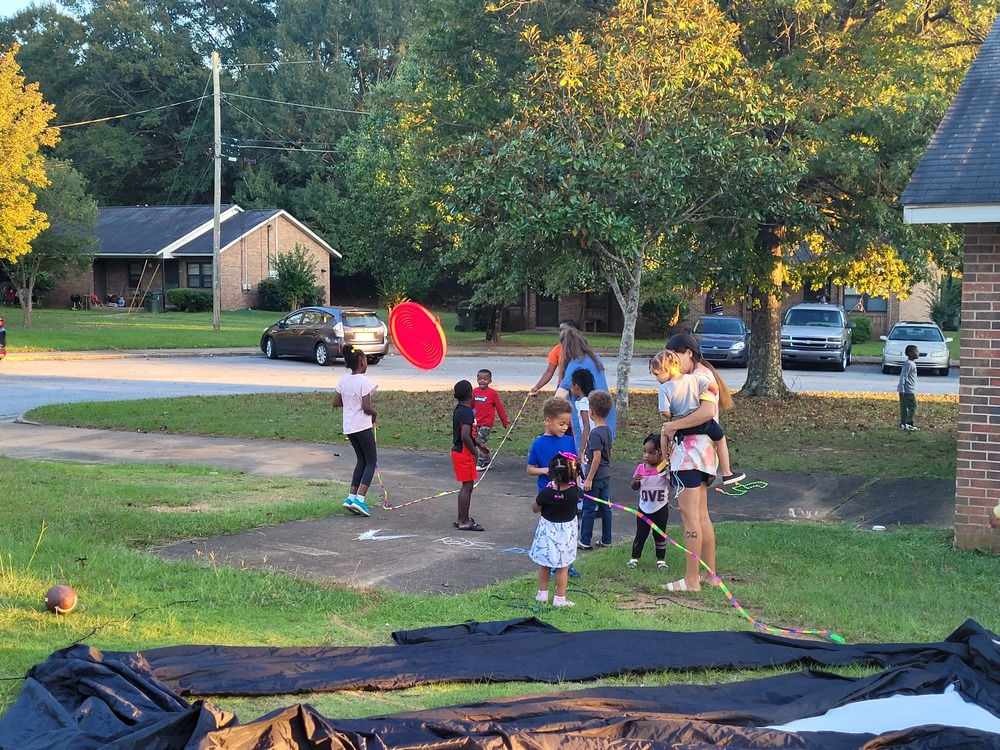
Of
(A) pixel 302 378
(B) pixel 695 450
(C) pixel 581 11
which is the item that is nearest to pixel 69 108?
(A) pixel 302 378

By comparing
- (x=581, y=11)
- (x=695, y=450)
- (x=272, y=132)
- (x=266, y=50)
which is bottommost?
(x=695, y=450)

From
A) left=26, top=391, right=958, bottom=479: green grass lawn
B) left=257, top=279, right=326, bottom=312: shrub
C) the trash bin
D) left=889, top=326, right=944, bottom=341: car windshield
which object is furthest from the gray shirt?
left=257, top=279, right=326, bottom=312: shrub

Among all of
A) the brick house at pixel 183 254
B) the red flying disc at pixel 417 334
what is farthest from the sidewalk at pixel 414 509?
the brick house at pixel 183 254

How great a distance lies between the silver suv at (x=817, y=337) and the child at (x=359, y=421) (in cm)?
2261

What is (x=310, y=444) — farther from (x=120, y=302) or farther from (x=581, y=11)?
(x=120, y=302)

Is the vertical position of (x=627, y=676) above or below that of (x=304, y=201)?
below

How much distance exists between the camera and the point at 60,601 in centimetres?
632

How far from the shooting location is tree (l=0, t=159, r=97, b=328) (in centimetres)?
3744

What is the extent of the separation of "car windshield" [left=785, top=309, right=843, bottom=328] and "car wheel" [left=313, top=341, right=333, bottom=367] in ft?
45.8

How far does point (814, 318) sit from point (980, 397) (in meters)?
23.8

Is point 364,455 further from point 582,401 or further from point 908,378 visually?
point 908,378

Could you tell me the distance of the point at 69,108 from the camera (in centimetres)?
6400

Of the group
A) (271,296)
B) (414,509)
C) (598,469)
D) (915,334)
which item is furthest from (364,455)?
(271,296)

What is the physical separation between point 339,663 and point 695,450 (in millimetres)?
3108
